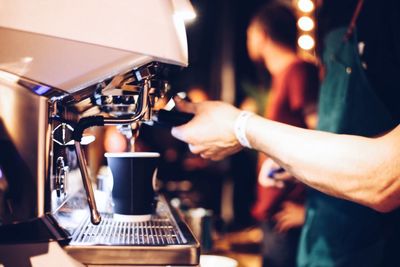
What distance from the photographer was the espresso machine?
Answer: 80 centimetres

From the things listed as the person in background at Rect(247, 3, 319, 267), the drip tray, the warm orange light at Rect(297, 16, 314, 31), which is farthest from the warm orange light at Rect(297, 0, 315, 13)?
the drip tray

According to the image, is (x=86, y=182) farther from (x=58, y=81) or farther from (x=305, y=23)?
(x=305, y=23)

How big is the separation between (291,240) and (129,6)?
1.54 m

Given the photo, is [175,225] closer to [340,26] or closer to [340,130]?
[340,130]

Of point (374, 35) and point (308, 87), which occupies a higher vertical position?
point (374, 35)

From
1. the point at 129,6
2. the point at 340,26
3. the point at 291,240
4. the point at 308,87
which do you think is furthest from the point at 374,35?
the point at 291,240

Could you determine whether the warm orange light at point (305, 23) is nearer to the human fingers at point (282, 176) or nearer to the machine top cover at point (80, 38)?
the human fingers at point (282, 176)

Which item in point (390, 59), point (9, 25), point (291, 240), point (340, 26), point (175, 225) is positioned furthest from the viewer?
point (291, 240)

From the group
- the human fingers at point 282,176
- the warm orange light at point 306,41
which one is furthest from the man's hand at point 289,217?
the warm orange light at point 306,41

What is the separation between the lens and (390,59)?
1.35m

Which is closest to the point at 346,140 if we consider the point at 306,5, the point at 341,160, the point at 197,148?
the point at 341,160

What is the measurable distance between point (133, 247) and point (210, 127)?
40 centimetres

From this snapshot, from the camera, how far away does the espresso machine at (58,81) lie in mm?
798

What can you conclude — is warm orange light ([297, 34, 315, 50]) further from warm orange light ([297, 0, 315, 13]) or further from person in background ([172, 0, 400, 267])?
person in background ([172, 0, 400, 267])
